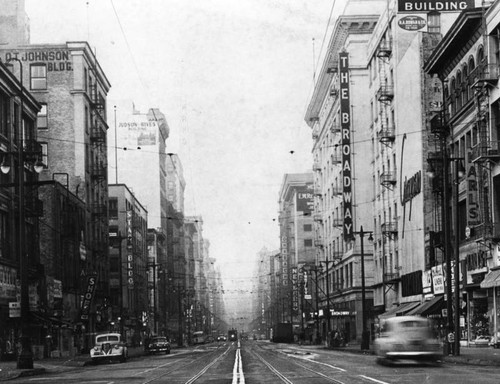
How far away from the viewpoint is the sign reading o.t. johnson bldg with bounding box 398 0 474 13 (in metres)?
74.4

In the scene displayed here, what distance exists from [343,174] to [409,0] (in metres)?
26.2

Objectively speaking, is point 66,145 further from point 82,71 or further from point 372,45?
point 372,45

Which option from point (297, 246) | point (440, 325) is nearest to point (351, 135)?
point (440, 325)

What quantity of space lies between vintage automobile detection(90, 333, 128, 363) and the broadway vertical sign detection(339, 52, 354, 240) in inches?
1624

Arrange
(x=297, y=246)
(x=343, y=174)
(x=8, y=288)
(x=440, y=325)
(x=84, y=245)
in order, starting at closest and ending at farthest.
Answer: (x=8, y=288) < (x=440, y=325) < (x=84, y=245) < (x=343, y=174) < (x=297, y=246)

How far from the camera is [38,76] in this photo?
87938 mm

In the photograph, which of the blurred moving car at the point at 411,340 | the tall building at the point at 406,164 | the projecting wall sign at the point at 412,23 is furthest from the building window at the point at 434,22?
the blurred moving car at the point at 411,340

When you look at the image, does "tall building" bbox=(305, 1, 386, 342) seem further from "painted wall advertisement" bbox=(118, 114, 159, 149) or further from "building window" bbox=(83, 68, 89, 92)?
"painted wall advertisement" bbox=(118, 114, 159, 149)

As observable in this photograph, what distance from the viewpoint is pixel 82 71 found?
88.6m

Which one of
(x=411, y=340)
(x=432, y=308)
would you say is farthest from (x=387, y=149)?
(x=411, y=340)

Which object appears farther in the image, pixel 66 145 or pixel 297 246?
pixel 297 246

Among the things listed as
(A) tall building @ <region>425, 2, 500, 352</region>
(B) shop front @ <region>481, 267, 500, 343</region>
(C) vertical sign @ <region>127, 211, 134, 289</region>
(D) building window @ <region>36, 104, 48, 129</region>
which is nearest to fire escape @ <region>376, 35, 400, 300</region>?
(A) tall building @ <region>425, 2, 500, 352</region>

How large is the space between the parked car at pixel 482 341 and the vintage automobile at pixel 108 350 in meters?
21.2

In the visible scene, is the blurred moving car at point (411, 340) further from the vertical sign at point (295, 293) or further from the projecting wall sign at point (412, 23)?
the vertical sign at point (295, 293)
